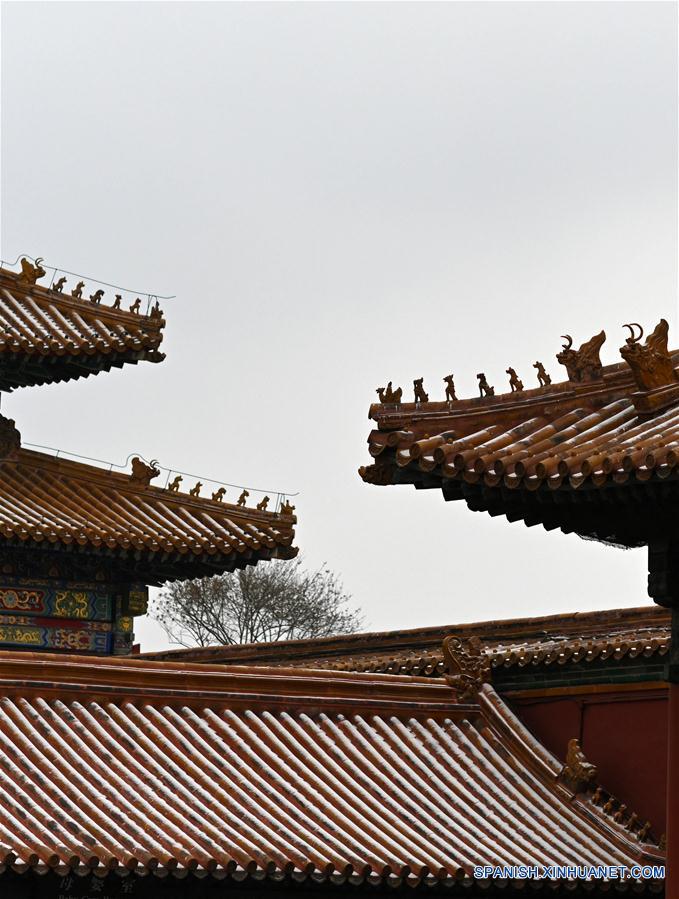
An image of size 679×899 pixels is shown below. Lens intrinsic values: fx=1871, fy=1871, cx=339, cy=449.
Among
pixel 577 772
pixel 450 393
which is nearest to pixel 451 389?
A: pixel 450 393

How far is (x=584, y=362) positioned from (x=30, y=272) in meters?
9.29

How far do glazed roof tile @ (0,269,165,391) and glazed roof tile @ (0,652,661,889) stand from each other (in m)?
5.13

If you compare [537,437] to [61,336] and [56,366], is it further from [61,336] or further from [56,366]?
[56,366]

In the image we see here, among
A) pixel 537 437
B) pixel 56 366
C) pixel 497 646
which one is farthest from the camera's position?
pixel 56 366

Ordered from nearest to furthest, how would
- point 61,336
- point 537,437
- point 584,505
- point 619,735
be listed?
point 584,505, point 537,437, point 619,735, point 61,336

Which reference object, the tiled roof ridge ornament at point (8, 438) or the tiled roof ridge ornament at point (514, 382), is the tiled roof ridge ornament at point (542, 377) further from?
the tiled roof ridge ornament at point (8, 438)

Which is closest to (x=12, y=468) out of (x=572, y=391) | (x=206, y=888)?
(x=206, y=888)

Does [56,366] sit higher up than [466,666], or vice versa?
[56,366]

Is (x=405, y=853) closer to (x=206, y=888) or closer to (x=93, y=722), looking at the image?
(x=206, y=888)

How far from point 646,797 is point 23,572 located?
277 inches

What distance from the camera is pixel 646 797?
16047 millimetres

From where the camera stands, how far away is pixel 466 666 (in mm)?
17172

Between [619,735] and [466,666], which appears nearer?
[619,735]

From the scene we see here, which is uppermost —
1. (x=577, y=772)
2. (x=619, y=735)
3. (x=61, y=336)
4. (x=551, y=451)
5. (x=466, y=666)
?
(x=61, y=336)
